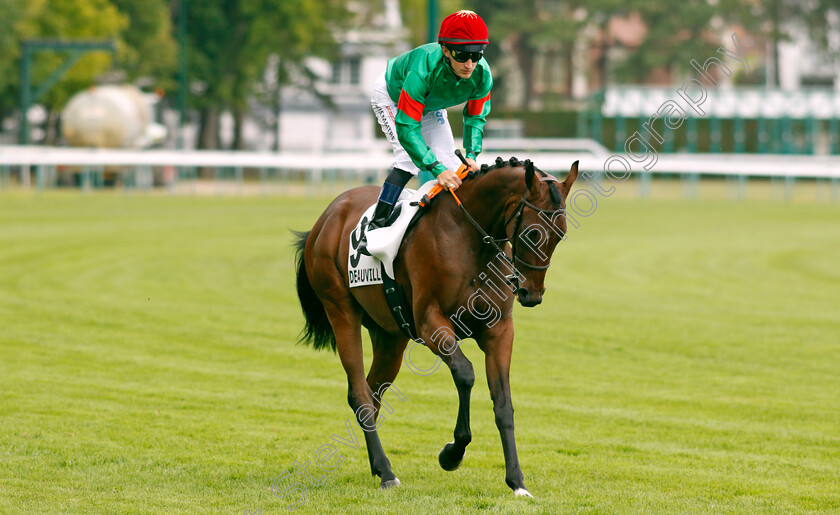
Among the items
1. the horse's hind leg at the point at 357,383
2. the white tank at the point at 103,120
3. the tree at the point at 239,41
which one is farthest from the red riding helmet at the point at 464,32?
the tree at the point at 239,41

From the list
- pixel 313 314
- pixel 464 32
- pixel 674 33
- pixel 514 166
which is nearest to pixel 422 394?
pixel 313 314

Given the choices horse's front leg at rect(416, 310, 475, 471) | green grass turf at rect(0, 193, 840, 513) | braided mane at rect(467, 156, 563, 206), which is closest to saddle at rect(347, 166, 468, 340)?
braided mane at rect(467, 156, 563, 206)

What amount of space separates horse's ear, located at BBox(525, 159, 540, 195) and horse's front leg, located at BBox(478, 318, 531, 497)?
2.47ft

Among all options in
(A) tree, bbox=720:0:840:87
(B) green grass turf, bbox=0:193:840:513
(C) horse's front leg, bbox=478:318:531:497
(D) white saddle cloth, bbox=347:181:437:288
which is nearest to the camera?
(C) horse's front leg, bbox=478:318:531:497

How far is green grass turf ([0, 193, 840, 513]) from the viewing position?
611cm

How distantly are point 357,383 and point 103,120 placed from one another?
105ft

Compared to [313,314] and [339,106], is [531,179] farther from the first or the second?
→ [339,106]

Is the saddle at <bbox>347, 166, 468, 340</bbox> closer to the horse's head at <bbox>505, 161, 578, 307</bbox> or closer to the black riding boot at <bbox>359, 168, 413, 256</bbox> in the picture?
the black riding boot at <bbox>359, 168, 413, 256</bbox>

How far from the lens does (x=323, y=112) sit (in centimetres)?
7194

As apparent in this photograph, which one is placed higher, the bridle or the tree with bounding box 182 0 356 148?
the tree with bounding box 182 0 356 148

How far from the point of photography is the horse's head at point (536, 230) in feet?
18.3

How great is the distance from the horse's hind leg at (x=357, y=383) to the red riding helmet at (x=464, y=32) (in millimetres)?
1763

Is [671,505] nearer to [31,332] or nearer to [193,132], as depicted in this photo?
[31,332]

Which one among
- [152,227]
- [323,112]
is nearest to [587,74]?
[323,112]
